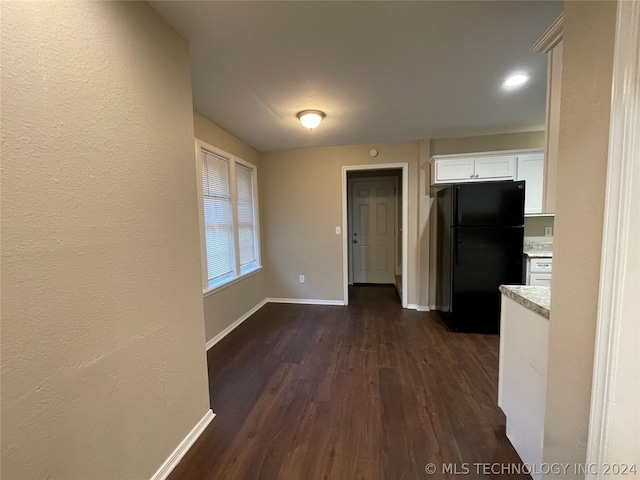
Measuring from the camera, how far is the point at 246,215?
388cm

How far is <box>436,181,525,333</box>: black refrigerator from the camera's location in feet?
9.68

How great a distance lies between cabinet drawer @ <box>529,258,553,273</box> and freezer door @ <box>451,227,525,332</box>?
15 cm

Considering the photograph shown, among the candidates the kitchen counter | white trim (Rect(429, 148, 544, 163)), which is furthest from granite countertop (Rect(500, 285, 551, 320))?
white trim (Rect(429, 148, 544, 163))

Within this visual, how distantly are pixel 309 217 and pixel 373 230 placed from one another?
6.02 feet

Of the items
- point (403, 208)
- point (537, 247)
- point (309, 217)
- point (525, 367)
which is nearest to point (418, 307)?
point (403, 208)

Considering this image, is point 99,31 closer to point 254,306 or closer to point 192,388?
point 192,388

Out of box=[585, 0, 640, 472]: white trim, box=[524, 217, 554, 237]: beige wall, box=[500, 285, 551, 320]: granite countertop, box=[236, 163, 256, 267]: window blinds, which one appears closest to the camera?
box=[585, 0, 640, 472]: white trim

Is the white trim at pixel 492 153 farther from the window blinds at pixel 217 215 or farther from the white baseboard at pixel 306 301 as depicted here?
the window blinds at pixel 217 215

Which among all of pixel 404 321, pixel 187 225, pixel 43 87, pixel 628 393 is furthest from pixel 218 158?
pixel 628 393

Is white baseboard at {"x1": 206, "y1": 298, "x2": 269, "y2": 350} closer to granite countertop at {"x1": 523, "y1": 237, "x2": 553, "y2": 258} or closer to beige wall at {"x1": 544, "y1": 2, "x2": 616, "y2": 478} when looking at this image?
beige wall at {"x1": 544, "y1": 2, "x2": 616, "y2": 478}

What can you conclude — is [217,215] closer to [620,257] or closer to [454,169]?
[454,169]

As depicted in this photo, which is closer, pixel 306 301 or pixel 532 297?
pixel 532 297

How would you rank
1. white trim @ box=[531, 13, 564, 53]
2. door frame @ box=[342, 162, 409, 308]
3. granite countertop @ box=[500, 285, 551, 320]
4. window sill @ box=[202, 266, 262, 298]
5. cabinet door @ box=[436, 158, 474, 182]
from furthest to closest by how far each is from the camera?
door frame @ box=[342, 162, 409, 308] < cabinet door @ box=[436, 158, 474, 182] < window sill @ box=[202, 266, 262, 298] < granite countertop @ box=[500, 285, 551, 320] < white trim @ box=[531, 13, 564, 53]

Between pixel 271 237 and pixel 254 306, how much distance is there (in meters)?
1.09
